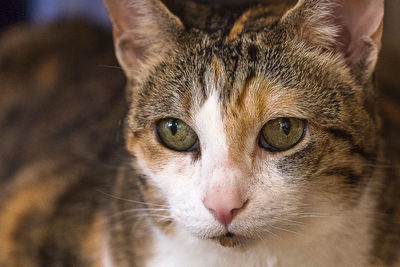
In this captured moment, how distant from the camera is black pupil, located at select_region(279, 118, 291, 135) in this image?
111cm

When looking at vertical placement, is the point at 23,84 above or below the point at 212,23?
below

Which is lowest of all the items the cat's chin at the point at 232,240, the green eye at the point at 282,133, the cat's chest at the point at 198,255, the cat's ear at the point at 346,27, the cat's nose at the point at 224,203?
the cat's chest at the point at 198,255

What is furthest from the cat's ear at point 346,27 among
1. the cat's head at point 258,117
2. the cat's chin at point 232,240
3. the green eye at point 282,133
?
the cat's chin at point 232,240

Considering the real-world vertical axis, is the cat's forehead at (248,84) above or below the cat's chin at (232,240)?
above

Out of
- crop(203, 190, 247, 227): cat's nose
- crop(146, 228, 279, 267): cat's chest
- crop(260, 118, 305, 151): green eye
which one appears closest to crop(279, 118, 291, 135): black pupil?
crop(260, 118, 305, 151): green eye

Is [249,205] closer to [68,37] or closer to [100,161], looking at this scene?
[100,161]

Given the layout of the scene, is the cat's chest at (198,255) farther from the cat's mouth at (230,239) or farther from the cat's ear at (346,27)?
the cat's ear at (346,27)

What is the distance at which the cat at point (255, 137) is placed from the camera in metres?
1.10

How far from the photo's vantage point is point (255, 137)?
1.11 meters

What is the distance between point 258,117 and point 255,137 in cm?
4

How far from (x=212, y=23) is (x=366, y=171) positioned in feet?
1.56

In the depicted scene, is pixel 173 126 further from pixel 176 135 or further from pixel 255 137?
pixel 255 137

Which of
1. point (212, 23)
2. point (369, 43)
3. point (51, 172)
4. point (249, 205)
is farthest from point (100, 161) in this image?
point (369, 43)

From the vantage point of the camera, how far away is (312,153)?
112 cm
